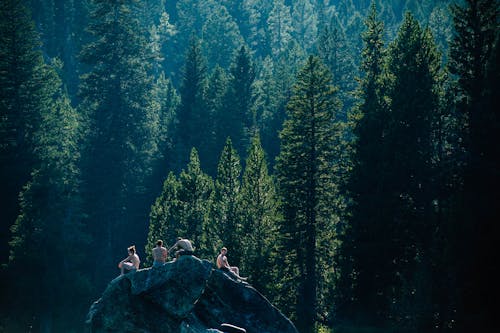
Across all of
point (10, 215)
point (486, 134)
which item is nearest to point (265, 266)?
point (486, 134)

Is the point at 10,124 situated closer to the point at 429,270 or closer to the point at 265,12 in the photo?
the point at 429,270

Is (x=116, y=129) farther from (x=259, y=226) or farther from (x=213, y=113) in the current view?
(x=259, y=226)

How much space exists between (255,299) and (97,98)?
49.4 meters

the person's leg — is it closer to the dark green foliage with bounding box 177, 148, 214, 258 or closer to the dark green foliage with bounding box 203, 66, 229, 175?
the dark green foliage with bounding box 177, 148, 214, 258

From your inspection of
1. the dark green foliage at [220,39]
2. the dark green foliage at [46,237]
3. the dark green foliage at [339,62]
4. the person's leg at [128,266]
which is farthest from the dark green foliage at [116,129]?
the person's leg at [128,266]

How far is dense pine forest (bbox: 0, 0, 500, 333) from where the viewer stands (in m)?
36.6

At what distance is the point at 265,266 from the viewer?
146ft

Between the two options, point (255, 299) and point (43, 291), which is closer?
point (255, 299)

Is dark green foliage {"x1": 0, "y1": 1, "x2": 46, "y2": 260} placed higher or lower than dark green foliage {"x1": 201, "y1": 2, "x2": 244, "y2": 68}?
lower

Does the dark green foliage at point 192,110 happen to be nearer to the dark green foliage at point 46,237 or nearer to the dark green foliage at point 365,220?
the dark green foliage at point 46,237

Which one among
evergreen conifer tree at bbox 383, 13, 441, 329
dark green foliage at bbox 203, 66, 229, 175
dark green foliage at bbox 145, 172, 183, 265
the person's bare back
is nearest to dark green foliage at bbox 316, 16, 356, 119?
dark green foliage at bbox 203, 66, 229, 175

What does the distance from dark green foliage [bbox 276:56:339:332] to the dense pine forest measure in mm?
109

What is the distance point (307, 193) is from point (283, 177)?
2007 millimetres

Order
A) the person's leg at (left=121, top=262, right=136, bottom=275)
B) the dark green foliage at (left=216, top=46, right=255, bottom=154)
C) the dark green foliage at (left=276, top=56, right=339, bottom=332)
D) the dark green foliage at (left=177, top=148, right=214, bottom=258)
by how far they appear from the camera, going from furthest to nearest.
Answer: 1. the dark green foliage at (left=216, top=46, right=255, bottom=154)
2. the dark green foliage at (left=177, top=148, right=214, bottom=258)
3. the dark green foliage at (left=276, top=56, right=339, bottom=332)
4. the person's leg at (left=121, top=262, right=136, bottom=275)
